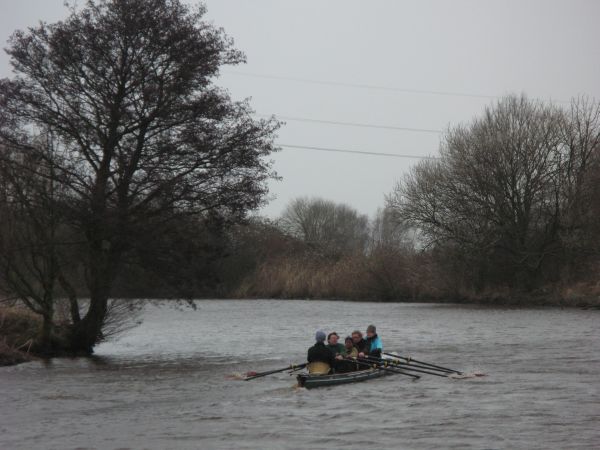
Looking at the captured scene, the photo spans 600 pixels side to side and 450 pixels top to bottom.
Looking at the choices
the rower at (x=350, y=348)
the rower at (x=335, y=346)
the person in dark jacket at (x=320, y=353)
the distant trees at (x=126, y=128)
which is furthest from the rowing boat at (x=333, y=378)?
the distant trees at (x=126, y=128)

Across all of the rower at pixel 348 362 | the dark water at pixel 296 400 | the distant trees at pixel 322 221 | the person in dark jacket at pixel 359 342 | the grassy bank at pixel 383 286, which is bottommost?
the dark water at pixel 296 400

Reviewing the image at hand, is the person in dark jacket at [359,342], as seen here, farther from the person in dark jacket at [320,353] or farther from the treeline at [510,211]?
the treeline at [510,211]

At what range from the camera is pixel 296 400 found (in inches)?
655

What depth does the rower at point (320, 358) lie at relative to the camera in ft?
60.4

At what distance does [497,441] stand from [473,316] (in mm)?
27645

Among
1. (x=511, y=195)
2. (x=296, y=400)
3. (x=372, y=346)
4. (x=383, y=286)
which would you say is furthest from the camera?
(x=383, y=286)

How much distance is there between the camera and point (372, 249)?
2311 inches

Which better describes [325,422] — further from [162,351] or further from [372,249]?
[372,249]

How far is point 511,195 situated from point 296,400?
112 feet

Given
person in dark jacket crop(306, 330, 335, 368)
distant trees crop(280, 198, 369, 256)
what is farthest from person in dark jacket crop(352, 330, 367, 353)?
distant trees crop(280, 198, 369, 256)

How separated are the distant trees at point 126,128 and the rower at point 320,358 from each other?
7.40 metres

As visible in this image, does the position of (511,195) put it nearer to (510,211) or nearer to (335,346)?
(510,211)

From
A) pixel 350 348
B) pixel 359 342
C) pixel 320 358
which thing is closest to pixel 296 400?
pixel 320 358

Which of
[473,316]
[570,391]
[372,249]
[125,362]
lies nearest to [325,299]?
[372,249]
